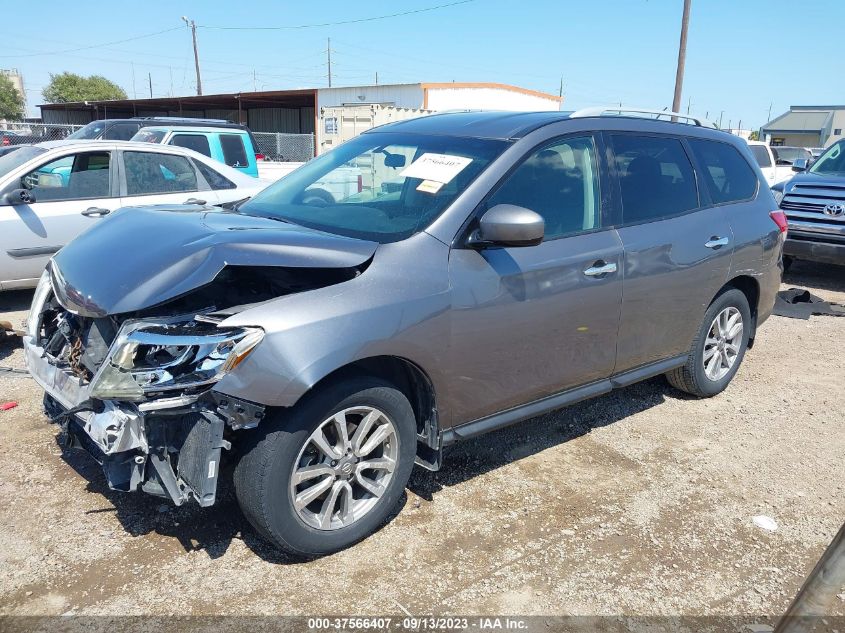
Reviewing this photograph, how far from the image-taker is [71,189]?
6.80 metres

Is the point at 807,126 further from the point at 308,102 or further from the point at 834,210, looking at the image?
the point at 834,210

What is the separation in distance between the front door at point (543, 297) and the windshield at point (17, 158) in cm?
554

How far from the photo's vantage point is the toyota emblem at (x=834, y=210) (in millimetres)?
8845

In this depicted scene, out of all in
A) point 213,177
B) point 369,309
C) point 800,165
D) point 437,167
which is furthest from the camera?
point 800,165

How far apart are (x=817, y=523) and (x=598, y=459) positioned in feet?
3.87

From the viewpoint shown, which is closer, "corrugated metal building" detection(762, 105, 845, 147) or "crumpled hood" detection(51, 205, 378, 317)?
"crumpled hood" detection(51, 205, 378, 317)

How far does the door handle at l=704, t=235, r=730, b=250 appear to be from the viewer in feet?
14.6

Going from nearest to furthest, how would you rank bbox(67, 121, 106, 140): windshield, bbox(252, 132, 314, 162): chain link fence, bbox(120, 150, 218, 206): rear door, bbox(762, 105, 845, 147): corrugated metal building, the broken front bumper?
1. the broken front bumper
2. bbox(120, 150, 218, 206): rear door
3. bbox(67, 121, 106, 140): windshield
4. bbox(252, 132, 314, 162): chain link fence
5. bbox(762, 105, 845, 147): corrugated metal building

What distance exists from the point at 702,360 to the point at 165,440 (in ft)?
12.4

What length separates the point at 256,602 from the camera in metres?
2.73

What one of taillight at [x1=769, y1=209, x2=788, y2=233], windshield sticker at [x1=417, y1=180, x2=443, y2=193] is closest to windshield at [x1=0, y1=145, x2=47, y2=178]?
windshield sticker at [x1=417, y1=180, x2=443, y2=193]

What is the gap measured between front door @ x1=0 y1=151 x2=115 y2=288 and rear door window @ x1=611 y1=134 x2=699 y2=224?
5189 mm

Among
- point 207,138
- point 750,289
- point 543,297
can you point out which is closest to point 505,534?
point 543,297

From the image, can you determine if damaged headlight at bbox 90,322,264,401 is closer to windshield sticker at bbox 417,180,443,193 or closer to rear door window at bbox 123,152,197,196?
windshield sticker at bbox 417,180,443,193
